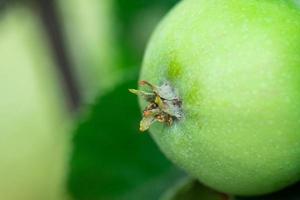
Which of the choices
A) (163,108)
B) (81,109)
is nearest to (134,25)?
(81,109)

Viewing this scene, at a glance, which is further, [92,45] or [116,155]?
[92,45]

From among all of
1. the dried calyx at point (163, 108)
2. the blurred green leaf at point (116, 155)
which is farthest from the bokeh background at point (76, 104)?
the dried calyx at point (163, 108)

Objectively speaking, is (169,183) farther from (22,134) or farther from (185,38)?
(22,134)

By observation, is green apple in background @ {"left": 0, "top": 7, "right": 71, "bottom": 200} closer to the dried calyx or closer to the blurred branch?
the blurred branch

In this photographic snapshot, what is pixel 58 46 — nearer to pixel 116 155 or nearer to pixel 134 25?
pixel 134 25

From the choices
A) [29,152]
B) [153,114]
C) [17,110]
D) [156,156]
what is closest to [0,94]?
[17,110]

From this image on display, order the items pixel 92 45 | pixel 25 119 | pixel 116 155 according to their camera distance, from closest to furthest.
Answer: pixel 116 155 → pixel 92 45 → pixel 25 119
